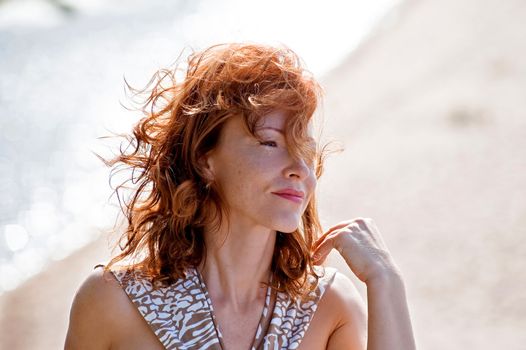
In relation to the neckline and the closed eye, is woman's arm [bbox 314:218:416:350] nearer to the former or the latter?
the neckline

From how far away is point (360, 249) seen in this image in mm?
3211

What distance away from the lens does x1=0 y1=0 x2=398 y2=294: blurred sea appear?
9734mm

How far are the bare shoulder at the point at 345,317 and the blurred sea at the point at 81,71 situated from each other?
2.47m

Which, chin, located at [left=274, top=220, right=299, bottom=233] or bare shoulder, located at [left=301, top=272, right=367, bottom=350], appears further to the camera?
bare shoulder, located at [left=301, top=272, right=367, bottom=350]

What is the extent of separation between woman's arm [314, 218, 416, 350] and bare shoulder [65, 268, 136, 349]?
69 centimetres

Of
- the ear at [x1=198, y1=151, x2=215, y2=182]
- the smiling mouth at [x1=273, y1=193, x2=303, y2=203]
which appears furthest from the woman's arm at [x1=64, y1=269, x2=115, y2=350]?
the smiling mouth at [x1=273, y1=193, x2=303, y2=203]

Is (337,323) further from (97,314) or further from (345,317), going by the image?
Answer: (97,314)

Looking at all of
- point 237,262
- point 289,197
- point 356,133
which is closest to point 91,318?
point 237,262

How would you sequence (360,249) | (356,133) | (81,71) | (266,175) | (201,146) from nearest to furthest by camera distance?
(266,175) < (201,146) < (360,249) < (356,133) < (81,71)

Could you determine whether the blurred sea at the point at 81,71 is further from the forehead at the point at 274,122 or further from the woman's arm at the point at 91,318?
the forehead at the point at 274,122

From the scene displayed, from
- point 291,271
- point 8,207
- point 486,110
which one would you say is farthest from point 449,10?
point 291,271

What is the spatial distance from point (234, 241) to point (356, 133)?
29.2 ft

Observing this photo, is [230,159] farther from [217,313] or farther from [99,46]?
[99,46]

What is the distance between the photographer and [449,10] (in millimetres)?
16641
